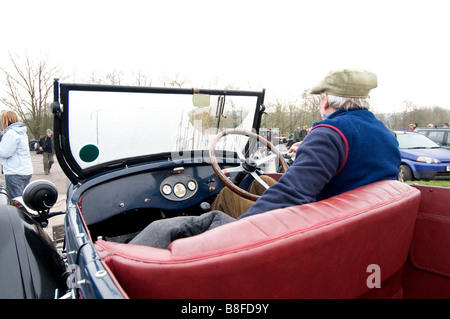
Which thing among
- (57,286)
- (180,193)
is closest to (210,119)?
(180,193)

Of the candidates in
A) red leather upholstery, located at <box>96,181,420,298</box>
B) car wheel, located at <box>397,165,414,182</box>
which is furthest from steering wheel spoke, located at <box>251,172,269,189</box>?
car wheel, located at <box>397,165,414,182</box>

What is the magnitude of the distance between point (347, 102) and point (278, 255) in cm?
109

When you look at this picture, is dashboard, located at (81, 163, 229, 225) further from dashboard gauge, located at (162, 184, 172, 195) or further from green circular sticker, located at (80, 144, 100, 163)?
green circular sticker, located at (80, 144, 100, 163)

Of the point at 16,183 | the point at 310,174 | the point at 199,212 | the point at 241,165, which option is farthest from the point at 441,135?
the point at 16,183

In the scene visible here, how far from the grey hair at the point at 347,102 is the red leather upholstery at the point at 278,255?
60cm

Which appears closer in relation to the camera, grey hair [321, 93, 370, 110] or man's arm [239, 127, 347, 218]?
man's arm [239, 127, 347, 218]

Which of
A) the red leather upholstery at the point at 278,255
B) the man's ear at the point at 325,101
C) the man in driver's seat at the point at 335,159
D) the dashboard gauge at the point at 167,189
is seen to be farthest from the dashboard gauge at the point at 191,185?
the red leather upholstery at the point at 278,255

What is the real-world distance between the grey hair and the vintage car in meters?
0.50

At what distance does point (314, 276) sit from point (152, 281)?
55 cm

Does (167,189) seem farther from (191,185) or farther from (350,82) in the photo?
(350,82)

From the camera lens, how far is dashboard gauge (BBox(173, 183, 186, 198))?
2674 millimetres

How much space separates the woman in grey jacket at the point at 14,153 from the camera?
4.57 m

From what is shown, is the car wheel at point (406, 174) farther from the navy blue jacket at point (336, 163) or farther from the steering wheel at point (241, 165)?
the navy blue jacket at point (336, 163)

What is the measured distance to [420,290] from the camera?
1.70m
